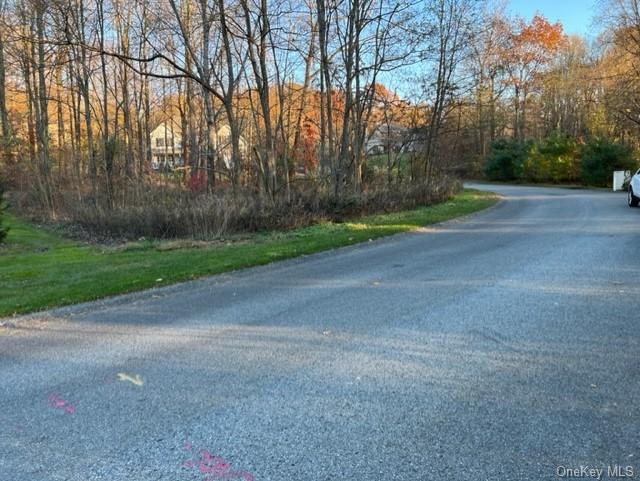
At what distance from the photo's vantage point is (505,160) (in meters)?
45.8

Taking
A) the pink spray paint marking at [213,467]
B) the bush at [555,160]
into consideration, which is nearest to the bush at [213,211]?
the pink spray paint marking at [213,467]

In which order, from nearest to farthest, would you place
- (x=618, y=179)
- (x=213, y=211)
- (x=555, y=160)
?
(x=213, y=211), (x=618, y=179), (x=555, y=160)

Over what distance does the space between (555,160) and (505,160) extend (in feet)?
23.1

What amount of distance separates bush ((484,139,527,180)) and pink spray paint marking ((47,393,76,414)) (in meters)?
44.1

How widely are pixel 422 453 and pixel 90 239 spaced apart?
16.2 m

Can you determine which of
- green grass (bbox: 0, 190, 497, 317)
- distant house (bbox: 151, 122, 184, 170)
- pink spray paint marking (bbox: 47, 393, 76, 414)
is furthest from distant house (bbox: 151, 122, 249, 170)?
pink spray paint marking (bbox: 47, 393, 76, 414)

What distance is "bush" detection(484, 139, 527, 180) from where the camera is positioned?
1742 inches

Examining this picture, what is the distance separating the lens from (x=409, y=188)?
2167cm

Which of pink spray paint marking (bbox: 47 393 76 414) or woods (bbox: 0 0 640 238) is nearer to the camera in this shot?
pink spray paint marking (bbox: 47 393 76 414)

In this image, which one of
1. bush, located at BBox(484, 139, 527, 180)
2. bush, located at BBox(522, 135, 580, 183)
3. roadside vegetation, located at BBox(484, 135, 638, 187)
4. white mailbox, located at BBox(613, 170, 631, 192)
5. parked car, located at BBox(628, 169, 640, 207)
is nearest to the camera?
parked car, located at BBox(628, 169, 640, 207)

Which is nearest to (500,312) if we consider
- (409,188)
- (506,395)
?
(506,395)

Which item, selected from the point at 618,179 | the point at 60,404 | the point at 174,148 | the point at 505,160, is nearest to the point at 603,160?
the point at 618,179

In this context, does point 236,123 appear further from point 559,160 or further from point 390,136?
point 559,160

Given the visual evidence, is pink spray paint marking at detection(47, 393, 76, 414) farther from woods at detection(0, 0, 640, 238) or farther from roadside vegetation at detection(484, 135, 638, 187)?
roadside vegetation at detection(484, 135, 638, 187)
